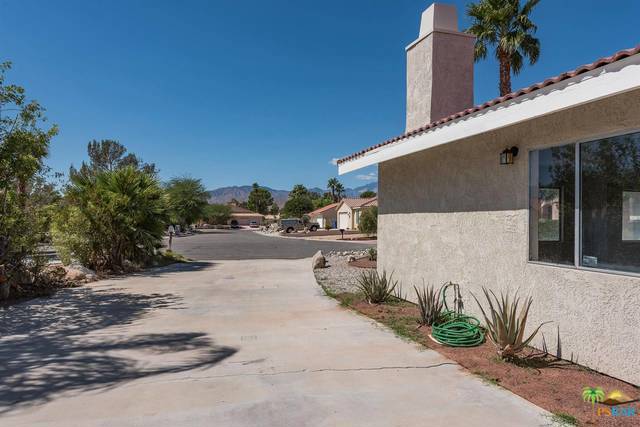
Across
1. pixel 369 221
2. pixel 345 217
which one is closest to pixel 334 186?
pixel 345 217

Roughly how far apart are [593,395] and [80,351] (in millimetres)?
6216

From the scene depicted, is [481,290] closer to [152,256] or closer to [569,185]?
[569,185]

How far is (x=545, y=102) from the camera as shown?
14.9 ft

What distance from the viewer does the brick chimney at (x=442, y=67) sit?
31.0ft

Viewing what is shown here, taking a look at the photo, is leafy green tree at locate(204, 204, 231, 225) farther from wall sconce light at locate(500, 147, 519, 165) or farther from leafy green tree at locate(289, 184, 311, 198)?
wall sconce light at locate(500, 147, 519, 165)

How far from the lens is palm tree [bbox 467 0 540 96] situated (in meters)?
20.5

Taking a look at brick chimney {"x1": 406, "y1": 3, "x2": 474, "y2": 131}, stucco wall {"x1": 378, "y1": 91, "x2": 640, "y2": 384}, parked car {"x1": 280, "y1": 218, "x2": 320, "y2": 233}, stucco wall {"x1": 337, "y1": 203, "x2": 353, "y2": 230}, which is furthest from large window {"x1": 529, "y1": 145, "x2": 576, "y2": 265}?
stucco wall {"x1": 337, "y1": 203, "x2": 353, "y2": 230}

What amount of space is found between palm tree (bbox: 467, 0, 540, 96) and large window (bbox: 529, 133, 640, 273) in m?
17.7

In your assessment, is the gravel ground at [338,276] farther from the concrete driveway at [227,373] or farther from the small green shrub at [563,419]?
the small green shrub at [563,419]

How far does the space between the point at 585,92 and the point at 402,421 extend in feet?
11.7

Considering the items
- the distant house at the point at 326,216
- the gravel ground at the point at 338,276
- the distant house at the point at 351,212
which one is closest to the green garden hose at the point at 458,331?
the gravel ground at the point at 338,276

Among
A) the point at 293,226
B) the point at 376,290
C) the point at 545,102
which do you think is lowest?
the point at 376,290

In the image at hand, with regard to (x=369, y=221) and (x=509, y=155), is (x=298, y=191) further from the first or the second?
(x=509, y=155)
